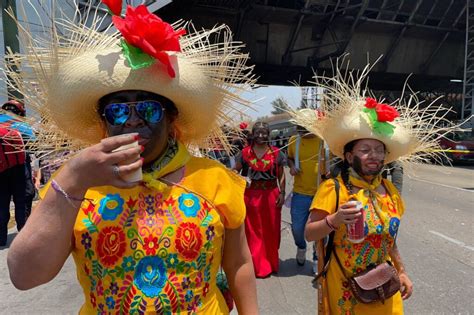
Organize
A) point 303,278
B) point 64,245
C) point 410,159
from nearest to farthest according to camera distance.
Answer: point 64,245 < point 410,159 < point 303,278

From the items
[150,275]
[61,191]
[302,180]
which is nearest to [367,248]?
[150,275]

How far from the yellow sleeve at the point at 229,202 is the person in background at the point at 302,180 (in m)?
3.21

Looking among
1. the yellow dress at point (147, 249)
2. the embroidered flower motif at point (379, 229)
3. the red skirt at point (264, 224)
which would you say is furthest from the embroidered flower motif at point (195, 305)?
the red skirt at point (264, 224)

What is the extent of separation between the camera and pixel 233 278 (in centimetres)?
164

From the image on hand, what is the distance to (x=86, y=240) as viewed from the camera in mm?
1356

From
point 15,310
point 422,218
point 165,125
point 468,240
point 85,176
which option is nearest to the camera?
point 85,176

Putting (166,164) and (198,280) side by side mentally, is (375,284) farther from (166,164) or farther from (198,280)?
(166,164)

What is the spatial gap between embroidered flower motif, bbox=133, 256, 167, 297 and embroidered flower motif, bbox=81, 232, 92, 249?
18 centimetres

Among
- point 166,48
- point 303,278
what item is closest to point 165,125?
point 166,48

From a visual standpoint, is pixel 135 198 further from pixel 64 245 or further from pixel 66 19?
pixel 66 19

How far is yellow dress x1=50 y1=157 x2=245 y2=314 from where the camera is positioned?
135cm

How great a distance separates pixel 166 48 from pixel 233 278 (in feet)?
3.06

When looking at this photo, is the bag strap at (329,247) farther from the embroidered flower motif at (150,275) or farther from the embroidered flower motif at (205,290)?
the embroidered flower motif at (150,275)

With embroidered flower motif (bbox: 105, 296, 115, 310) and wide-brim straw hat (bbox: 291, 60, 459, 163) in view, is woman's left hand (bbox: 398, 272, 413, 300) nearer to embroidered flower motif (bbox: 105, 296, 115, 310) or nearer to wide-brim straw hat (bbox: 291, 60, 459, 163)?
wide-brim straw hat (bbox: 291, 60, 459, 163)
